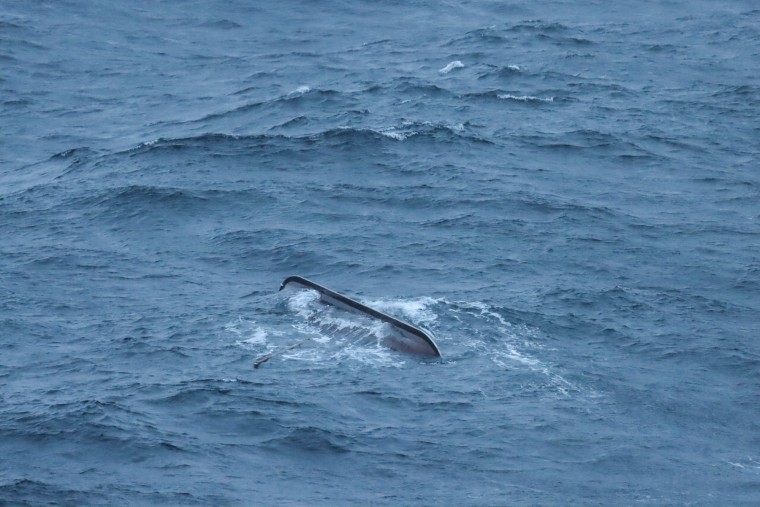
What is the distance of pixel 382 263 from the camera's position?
2205 inches

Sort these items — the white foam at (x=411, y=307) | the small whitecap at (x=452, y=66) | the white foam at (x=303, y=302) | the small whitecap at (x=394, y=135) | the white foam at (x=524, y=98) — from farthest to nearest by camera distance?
the small whitecap at (x=452, y=66), the white foam at (x=524, y=98), the small whitecap at (x=394, y=135), the white foam at (x=303, y=302), the white foam at (x=411, y=307)

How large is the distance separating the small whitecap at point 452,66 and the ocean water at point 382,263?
1.95 feet

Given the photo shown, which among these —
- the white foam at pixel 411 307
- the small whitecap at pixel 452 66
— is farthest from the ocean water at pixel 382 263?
the small whitecap at pixel 452 66

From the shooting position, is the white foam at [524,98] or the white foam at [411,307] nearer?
the white foam at [411,307]

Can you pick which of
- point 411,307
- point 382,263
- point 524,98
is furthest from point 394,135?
point 411,307

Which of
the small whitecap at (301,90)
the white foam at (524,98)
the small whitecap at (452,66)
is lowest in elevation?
the small whitecap at (301,90)

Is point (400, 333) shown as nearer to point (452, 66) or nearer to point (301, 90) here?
point (301, 90)

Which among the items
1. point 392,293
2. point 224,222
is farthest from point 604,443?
point 224,222

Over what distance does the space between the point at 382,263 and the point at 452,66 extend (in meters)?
34.2

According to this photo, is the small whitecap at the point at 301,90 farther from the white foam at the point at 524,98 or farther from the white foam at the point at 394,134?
the white foam at the point at 524,98

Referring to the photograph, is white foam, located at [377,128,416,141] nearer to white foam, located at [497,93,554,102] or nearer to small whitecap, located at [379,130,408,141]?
small whitecap, located at [379,130,408,141]

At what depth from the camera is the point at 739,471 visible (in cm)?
4056

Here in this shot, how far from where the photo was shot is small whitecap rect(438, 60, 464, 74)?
8562 cm

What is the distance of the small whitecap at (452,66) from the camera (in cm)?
8562
